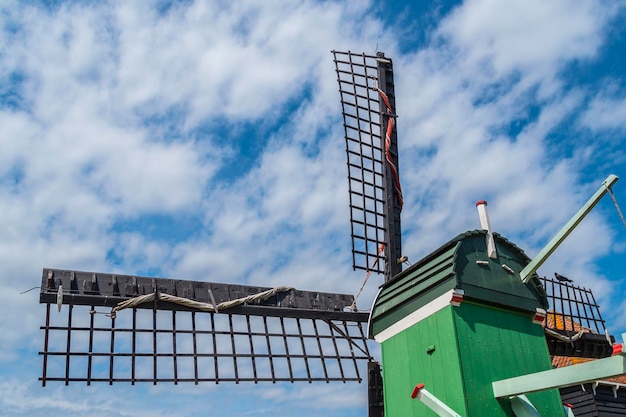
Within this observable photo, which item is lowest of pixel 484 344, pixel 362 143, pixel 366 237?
pixel 484 344

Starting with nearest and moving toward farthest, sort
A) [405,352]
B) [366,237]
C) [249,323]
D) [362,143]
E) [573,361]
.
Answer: [405,352], [249,323], [366,237], [362,143], [573,361]

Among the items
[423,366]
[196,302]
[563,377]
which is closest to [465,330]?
[423,366]

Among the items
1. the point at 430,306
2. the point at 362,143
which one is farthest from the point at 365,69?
the point at 430,306

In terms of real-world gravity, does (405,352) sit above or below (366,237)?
below

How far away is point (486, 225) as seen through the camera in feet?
23.5

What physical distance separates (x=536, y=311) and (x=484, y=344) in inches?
46.5

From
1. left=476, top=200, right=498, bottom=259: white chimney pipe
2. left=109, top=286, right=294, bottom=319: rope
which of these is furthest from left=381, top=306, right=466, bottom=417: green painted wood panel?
left=109, top=286, right=294, bottom=319: rope

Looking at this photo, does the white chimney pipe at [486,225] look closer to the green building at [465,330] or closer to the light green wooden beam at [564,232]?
the green building at [465,330]

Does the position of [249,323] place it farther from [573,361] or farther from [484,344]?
[573,361]

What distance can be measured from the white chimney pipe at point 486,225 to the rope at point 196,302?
349cm

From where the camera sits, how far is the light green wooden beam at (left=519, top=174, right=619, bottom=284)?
6.50m

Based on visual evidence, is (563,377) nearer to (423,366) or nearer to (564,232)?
(423,366)

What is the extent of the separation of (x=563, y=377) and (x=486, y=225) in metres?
2.34

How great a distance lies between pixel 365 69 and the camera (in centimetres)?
1187
